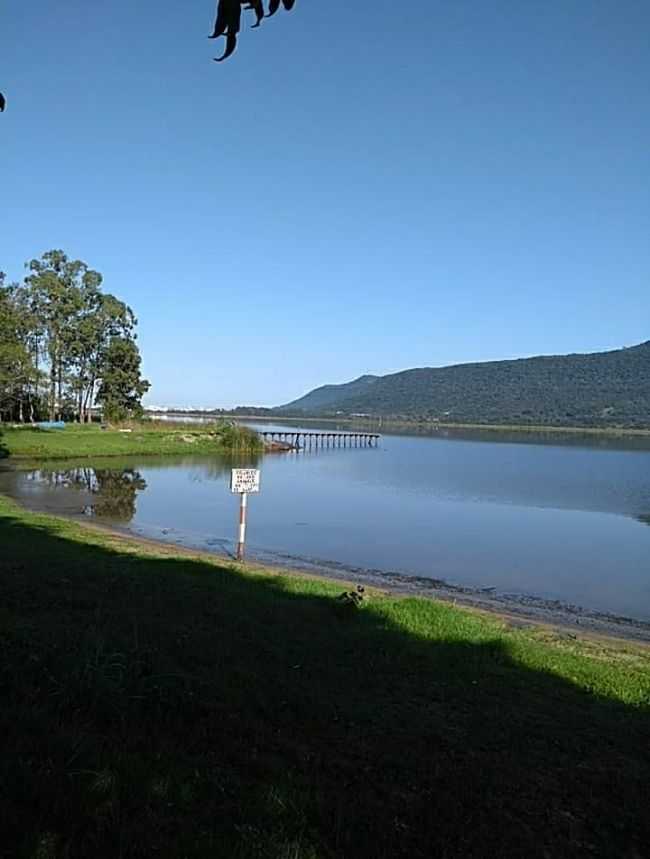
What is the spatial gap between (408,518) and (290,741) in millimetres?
25310

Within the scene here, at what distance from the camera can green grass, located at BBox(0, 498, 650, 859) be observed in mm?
2939

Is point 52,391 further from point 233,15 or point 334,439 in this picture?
point 233,15

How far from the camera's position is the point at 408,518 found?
1148 inches

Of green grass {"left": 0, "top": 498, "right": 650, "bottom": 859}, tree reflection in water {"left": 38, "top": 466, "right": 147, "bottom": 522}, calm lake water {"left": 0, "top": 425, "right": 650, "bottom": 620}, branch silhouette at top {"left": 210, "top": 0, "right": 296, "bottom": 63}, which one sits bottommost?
calm lake water {"left": 0, "top": 425, "right": 650, "bottom": 620}

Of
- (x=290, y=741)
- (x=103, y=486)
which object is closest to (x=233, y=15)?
(x=290, y=741)

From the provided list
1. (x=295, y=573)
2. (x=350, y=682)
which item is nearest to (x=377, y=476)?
(x=295, y=573)

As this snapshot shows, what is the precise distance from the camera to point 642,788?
4367 millimetres

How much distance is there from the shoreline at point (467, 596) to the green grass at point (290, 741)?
15.6 feet

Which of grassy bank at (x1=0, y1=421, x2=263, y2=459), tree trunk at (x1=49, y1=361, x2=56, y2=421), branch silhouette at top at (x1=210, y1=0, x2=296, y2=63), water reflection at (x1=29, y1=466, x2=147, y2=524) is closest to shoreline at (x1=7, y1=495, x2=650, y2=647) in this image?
water reflection at (x1=29, y1=466, x2=147, y2=524)

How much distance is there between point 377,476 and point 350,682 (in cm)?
4454

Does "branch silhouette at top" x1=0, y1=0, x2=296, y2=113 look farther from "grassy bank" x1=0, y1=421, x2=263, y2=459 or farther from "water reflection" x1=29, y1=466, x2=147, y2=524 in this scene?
"grassy bank" x1=0, y1=421, x2=263, y2=459

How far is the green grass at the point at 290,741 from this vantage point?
2939mm

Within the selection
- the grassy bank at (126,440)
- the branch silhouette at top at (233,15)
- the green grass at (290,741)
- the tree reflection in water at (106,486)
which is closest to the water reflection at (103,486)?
the tree reflection in water at (106,486)

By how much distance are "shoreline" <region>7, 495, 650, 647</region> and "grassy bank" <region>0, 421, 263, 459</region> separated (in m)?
28.6
